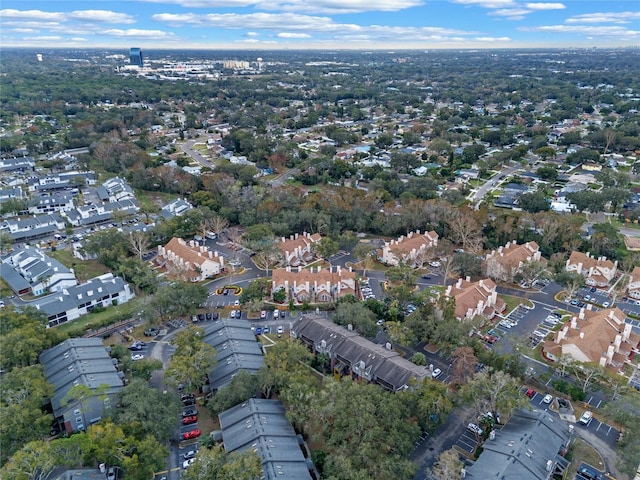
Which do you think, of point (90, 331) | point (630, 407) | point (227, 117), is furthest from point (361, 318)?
point (227, 117)

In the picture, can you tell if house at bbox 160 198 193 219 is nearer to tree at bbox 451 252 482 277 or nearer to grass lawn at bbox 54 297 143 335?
grass lawn at bbox 54 297 143 335

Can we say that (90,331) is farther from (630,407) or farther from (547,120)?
(547,120)

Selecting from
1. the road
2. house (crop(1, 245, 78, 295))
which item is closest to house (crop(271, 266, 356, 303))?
house (crop(1, 245, 78, 295))

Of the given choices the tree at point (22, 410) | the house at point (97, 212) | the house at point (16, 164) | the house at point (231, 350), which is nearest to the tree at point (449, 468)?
the house at point (231, 350)

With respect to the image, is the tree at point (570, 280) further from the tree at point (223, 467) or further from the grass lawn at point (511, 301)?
the tree at point (223, 467)

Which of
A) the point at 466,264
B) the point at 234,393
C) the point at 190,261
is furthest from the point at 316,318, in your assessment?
the point at 466,264

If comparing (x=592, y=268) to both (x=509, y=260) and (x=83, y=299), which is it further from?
(x=83, y=299)

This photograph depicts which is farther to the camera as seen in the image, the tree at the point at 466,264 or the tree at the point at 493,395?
the tree at the point at 466,264
